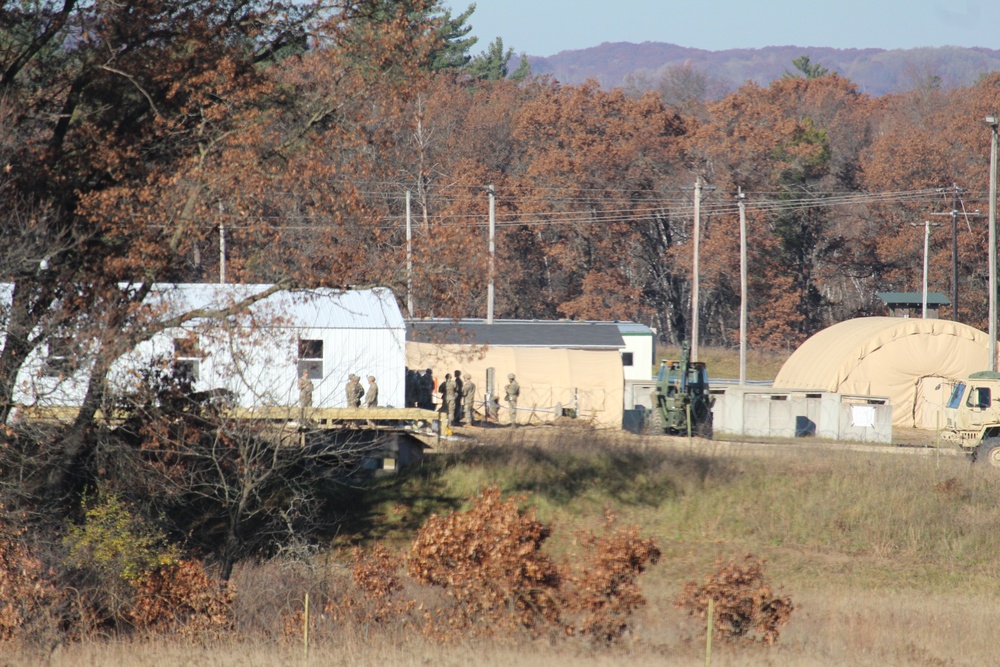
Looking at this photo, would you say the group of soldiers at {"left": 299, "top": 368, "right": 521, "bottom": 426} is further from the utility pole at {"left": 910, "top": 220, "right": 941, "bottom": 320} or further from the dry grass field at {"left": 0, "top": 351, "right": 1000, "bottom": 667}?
the utility pole at {"left": 910, "top": 220, "right": 941, "bottom": 320}

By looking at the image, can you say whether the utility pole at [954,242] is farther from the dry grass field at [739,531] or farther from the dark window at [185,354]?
the dark window at [185,354]

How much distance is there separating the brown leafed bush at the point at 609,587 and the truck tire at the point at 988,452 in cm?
1591

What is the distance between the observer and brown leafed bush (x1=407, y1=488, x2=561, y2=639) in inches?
570

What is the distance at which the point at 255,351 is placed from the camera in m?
21.7

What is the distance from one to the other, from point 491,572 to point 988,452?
17.9 meters

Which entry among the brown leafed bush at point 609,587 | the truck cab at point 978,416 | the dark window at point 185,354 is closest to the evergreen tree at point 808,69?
the truck cab at point 978,416

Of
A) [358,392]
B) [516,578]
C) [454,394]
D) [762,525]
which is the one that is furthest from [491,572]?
[454,394]

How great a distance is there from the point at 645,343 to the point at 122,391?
28.0 metres

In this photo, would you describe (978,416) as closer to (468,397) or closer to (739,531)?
(739,531)

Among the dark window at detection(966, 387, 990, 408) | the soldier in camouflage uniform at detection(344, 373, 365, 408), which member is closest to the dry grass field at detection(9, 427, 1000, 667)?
the dark window at detection(966, 387, 990, 408)

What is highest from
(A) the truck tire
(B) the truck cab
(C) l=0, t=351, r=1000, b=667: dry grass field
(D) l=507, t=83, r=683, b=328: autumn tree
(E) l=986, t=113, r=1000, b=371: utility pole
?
(D) l=507, t=83, r=683, b=328: autumn tree

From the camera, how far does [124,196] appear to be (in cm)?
1895

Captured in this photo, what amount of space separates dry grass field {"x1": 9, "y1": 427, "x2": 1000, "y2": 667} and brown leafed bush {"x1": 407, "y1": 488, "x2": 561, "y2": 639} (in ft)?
3.11

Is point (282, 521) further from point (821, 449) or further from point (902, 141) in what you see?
point (902, 141)
